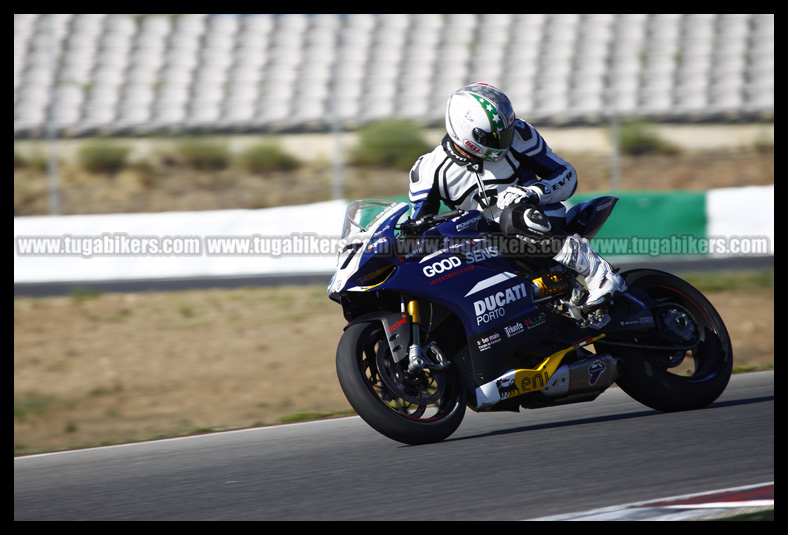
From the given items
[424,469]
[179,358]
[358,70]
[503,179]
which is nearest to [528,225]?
[503,179]

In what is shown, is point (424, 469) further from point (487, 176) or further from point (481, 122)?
point (481, 122)

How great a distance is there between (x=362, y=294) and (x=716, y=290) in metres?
6.57

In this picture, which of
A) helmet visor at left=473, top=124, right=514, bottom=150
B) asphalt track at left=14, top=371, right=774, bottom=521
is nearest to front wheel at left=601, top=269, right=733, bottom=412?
asphalt track at left=14, top=371, right=774, bottom=521

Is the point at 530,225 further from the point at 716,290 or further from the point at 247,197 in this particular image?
the point at 247,197

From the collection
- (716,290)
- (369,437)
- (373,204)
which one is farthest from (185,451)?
(716,290)

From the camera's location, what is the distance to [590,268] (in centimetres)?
485

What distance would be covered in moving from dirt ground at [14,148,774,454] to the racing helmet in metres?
2.36

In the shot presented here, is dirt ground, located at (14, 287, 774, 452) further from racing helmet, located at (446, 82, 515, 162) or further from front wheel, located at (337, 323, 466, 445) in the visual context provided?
racing helmet, located at (446, 82, 515, 162)

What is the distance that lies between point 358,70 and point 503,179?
8334 mm

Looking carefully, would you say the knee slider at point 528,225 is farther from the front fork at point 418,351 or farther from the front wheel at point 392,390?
the front wheel at point 392,390

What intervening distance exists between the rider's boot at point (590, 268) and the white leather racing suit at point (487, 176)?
291mm

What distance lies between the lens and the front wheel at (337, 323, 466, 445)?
4.34m

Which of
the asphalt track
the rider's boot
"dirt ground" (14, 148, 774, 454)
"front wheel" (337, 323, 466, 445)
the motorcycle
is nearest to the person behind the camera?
the asphalt track
